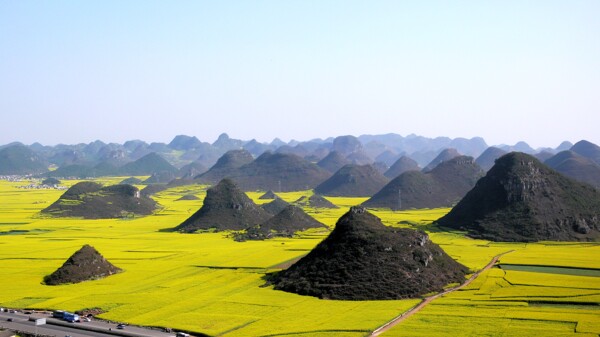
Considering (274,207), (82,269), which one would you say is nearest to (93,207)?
(274,207)

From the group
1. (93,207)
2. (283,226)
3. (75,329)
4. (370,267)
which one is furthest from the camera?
(93,207)

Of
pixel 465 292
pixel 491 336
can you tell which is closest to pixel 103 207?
pixel 465 292

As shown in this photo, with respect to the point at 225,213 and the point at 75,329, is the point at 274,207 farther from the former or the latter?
the point at 75,329

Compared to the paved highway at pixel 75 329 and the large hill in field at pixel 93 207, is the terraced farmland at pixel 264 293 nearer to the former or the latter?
the paved highway at pixel 75 329

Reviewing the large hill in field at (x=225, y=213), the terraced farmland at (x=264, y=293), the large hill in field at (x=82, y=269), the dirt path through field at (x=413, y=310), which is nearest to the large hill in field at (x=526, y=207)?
the terraced farmland at (x=264, y=293)

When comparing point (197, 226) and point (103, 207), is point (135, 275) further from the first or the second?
point (103, 207)

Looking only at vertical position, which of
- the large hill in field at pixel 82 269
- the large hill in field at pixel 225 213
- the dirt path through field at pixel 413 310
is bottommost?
the dirt path through field at pixel 413 310

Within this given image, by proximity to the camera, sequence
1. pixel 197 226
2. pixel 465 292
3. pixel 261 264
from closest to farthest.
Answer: pixel 465 292
pixel 261 264
pixel 197 226
